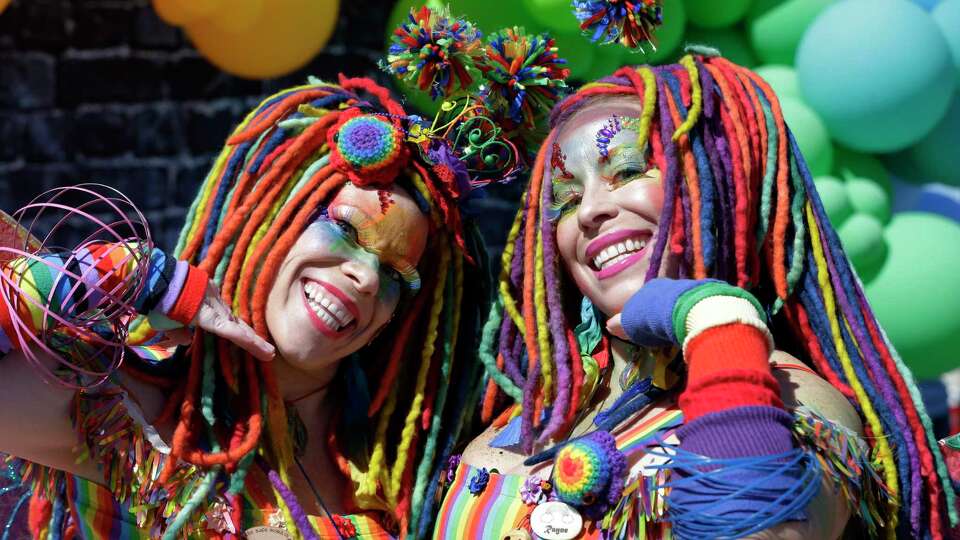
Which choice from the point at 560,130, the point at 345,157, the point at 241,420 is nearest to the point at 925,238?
the point at 560,130

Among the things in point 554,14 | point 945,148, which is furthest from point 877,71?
point 554,14

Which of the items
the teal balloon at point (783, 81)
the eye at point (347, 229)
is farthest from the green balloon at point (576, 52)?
the eye at point (347, 229)

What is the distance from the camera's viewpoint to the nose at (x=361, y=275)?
276cm

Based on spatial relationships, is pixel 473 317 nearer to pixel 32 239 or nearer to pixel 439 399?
pixel 439 399

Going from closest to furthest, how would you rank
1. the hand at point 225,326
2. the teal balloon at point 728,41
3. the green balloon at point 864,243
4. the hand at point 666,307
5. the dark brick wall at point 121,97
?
the hand at point 666,307 < the hand at point 225,326 < the green balloon at point 864,243 < the teal balloon at point 728,41 < the dark brick wall at point 121,97

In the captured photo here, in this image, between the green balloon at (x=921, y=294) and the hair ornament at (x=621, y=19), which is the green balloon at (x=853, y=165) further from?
the hair ornament at (x=621, y=19)

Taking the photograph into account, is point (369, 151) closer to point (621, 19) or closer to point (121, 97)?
point (621, 19)

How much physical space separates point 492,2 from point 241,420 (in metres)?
1.88

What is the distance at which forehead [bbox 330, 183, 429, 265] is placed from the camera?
280 cm

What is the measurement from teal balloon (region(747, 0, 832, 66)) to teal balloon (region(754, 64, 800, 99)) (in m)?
0.07

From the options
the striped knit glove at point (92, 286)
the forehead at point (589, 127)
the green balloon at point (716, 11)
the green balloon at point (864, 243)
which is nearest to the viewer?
Result: the striped knit glove at point (92, 286)

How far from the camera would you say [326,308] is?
2760 millimetres

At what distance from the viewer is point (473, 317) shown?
3189 mm

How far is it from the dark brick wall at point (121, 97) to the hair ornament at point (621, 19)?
7.62ft
